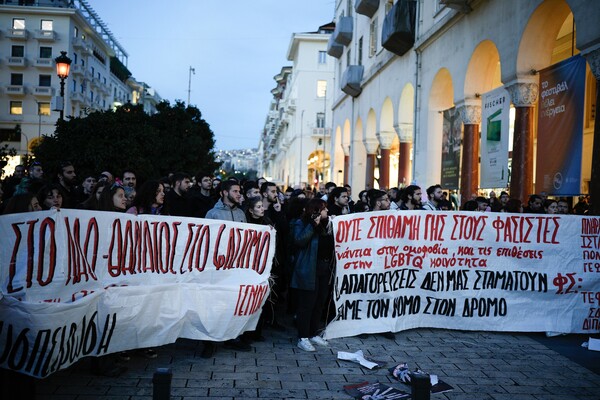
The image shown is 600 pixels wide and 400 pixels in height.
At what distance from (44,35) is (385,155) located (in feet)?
161

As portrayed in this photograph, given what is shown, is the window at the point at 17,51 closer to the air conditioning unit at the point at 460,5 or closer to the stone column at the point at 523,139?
the air conditioning unit at the point at 460,5

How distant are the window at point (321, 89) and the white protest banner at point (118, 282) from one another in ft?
179

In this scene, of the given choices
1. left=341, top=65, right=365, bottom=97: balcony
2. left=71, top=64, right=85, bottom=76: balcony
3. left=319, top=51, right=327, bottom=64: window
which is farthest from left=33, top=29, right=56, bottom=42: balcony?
left=341, top=65, right=365, bottom=97: balcony

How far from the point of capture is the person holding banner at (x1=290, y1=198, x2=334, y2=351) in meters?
6.79

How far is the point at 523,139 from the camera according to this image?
12.4 meters

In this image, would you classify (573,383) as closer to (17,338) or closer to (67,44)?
(17,338)

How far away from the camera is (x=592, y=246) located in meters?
7.87

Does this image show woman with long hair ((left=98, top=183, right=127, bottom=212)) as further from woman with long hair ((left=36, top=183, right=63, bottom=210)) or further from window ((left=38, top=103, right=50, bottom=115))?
window ((left=38, top=103, right=50, bottom=115))

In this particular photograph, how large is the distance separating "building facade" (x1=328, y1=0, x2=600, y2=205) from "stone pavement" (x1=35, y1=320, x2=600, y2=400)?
438 cm

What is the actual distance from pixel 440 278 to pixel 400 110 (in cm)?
1507

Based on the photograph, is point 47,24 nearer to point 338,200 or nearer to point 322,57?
point 322,57

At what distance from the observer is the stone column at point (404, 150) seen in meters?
21.8

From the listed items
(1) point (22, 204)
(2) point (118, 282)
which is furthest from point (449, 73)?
Answer: (1) point (22, 204)

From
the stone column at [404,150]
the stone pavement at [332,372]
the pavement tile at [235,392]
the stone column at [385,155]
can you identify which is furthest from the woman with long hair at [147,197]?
the stone column at [385,155]
